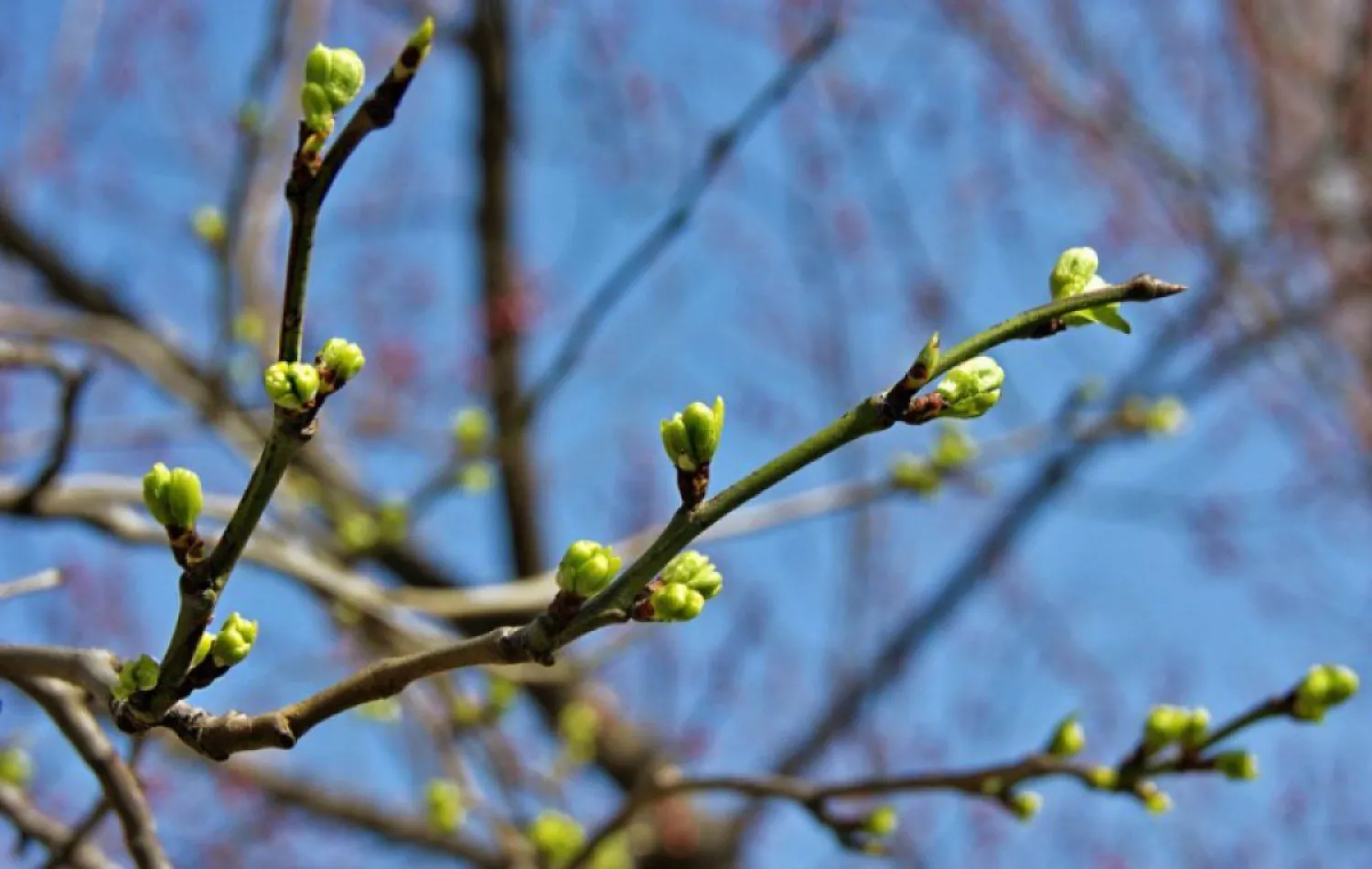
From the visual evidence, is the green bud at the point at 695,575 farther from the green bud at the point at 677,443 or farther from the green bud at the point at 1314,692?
the green bud at the point at 1314,692

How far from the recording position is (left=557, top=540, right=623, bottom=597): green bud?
0.95 metres

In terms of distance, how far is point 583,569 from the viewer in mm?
946

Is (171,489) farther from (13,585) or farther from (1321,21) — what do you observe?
(1321,21)

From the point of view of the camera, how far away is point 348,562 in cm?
331

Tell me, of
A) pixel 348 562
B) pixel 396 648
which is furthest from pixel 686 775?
pixel 348 562

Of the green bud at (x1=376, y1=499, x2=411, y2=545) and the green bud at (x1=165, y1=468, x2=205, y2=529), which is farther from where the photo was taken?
the green bud at (x1=376, y1=499, x2=411, y2=545)

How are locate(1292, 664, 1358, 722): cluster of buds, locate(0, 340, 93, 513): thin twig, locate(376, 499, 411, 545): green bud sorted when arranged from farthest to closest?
locate(376, 499, 411, 545): green bud
locate(0, 340, 93, 513): thin twig
locate(1292, 664, 1358, 722): cluster of buds

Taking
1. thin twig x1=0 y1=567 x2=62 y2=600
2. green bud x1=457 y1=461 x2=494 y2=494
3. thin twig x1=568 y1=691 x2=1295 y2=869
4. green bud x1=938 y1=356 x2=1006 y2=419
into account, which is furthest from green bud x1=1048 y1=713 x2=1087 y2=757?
green bud x1=457 y1=461 x2=494 y2=494

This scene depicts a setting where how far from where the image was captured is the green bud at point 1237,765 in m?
1.45

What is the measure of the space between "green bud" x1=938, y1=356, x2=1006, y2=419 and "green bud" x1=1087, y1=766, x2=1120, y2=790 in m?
0.68

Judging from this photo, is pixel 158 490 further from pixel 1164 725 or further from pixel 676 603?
pixel 1164 725

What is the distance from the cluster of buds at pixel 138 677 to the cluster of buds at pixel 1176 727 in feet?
3.56

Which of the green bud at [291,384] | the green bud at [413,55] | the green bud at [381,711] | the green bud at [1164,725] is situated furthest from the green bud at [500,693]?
the green bud at [413,55]

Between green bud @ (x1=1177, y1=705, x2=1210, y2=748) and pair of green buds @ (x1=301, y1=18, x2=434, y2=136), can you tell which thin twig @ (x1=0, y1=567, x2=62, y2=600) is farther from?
green bud @ (x1=1177, y1=705, x2=1210, y2=748)
